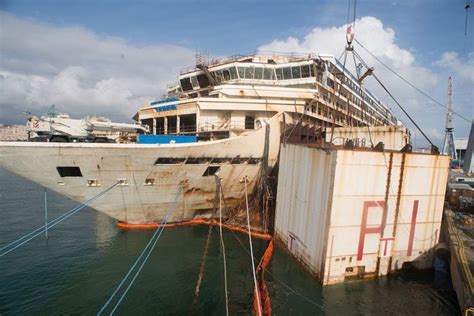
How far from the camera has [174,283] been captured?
12.3 metres

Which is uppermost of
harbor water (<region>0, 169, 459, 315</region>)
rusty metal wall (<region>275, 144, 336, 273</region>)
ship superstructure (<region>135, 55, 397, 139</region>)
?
ship superstructure (<region>135, 55, 397, 139</region>)

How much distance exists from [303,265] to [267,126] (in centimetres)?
864

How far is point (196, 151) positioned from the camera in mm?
15555

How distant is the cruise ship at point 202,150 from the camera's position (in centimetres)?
1414

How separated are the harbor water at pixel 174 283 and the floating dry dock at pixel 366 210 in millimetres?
939

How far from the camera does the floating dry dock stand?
11281 mm

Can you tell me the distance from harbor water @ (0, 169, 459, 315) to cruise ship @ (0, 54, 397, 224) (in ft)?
8.71

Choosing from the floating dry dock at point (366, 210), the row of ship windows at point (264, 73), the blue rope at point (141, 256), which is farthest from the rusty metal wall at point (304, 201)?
the row of ship windows at point (264, 73)

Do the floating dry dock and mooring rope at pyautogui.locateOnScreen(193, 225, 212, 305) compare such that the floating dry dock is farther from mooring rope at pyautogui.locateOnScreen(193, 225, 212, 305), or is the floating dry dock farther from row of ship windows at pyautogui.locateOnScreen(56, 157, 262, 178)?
mooring rope at pyautogui.locateOnScreen(193, 225, 212, 305)

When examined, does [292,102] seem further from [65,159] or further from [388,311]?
[65,159]

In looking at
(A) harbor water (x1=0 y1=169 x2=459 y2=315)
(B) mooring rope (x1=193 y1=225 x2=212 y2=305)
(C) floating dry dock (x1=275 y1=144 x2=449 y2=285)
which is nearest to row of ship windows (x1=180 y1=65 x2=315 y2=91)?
(C) floating dry dock (x1=275 y1=144 x2=449 y2=285)

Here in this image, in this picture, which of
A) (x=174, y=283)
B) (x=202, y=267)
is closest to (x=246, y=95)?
(x=202, y=267)

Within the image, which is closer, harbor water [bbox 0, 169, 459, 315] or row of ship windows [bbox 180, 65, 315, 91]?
harbor water [bbox 0, 169, 459, 315]

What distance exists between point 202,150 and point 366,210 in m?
9.29
